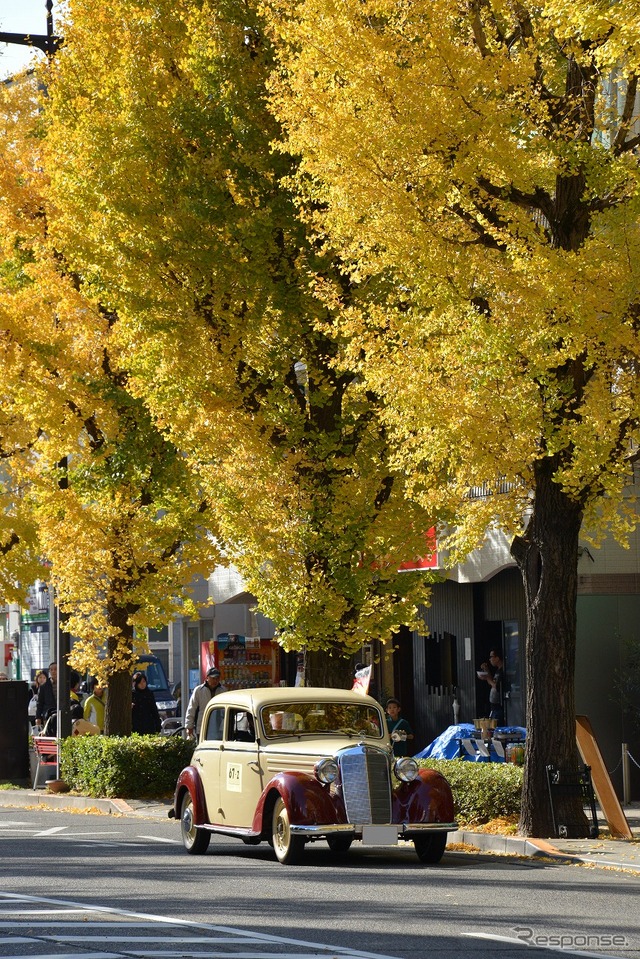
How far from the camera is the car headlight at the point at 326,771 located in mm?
14148

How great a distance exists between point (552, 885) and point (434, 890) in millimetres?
1040

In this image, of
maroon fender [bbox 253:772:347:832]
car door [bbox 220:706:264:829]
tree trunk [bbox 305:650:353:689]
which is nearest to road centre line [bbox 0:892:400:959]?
maroon fender [bbox 253:772:347:832]

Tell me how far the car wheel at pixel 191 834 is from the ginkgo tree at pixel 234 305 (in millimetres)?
4198

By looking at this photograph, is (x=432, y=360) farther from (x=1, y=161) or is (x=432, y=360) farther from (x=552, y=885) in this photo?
(x=1, y=161)

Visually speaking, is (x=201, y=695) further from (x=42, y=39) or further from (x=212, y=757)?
(x=42, y=39)

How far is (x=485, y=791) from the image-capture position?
56.3 ft

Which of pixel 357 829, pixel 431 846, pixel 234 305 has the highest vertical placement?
pixel 234 305

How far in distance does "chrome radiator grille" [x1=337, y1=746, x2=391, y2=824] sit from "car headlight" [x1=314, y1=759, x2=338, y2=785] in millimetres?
72

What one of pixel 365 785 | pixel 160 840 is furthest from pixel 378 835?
pixel 160 840

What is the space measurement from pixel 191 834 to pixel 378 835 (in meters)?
2.70

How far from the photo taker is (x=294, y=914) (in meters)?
10.6

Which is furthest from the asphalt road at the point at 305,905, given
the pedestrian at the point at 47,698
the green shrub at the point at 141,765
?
the pedestrian at the point at 47,698

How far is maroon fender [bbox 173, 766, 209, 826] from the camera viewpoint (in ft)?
51.8

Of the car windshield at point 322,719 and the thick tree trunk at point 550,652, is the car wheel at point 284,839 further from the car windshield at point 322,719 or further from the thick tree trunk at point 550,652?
the thick tree trunk at point 550,652
